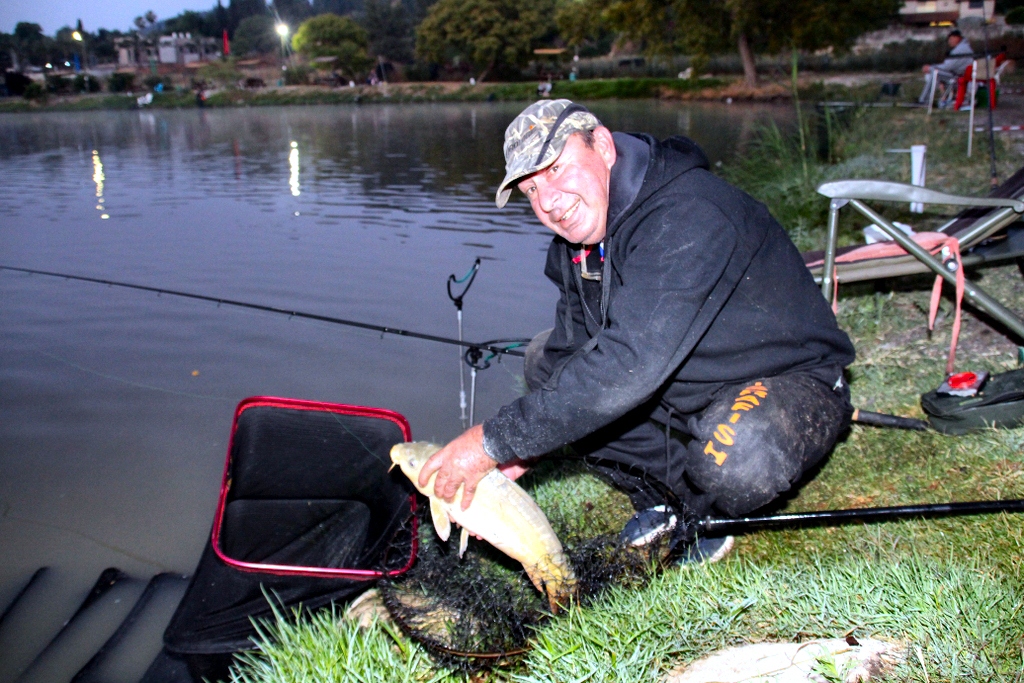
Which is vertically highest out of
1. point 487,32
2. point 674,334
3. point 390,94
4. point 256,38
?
point 256,38

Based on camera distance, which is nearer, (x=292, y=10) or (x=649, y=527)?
(x=649, y=527)

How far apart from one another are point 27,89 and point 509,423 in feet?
196

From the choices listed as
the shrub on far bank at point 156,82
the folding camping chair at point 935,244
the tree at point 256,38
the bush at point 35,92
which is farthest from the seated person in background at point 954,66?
the tree at point 256,38

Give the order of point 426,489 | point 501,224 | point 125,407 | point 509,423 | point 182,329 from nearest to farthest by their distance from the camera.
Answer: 1. point 509,423
2. point 426,489
3. point 125,407
4. point 182,329
5. point 501,224

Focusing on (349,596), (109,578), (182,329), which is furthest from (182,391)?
(349,596)

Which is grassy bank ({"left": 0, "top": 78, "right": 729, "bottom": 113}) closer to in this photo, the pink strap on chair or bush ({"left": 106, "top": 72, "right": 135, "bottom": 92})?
bush ({"left": 106, "top": 72, "right": 135, "bottom": 92})

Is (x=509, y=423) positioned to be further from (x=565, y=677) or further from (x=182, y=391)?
(x=182, y=391)

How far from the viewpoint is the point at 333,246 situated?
9148mm

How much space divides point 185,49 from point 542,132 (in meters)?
108

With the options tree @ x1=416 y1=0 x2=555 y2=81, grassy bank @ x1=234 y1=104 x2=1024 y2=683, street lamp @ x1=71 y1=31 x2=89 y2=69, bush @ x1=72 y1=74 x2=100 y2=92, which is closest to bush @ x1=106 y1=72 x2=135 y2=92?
bush @ x1=72 y1=74 x2=100 y2=92

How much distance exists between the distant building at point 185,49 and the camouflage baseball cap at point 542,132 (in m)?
94.8

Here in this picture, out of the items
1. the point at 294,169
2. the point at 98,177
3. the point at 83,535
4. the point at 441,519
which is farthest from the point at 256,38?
the point at 441,519

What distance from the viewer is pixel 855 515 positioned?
87.2 inches

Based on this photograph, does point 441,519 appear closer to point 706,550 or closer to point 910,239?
point 706,550
